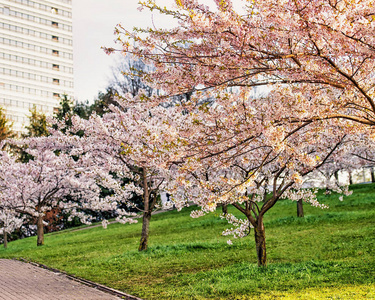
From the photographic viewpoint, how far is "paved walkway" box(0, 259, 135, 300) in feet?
30.5

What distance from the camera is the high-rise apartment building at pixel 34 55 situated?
8412 centimetres

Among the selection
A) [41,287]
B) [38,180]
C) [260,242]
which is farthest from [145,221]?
[38,180]

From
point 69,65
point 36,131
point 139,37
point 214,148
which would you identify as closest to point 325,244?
point 214,148

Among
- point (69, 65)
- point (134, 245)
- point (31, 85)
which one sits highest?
point (69, 65)

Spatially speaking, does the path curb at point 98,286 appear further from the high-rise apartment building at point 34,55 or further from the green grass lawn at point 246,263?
the high-rise apartment building at point 34,55

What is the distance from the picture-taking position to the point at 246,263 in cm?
1128

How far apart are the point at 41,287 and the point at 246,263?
548 cm

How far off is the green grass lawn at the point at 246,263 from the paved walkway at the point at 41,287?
610mm

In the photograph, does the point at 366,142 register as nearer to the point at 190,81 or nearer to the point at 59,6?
the point at 190,81

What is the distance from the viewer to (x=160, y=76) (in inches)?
309

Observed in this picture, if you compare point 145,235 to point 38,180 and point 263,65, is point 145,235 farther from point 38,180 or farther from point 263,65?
point 263,65

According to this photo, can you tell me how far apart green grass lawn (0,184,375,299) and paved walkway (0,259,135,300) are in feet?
2.00

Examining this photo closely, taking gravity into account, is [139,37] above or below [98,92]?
below

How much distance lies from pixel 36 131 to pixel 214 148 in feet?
118
